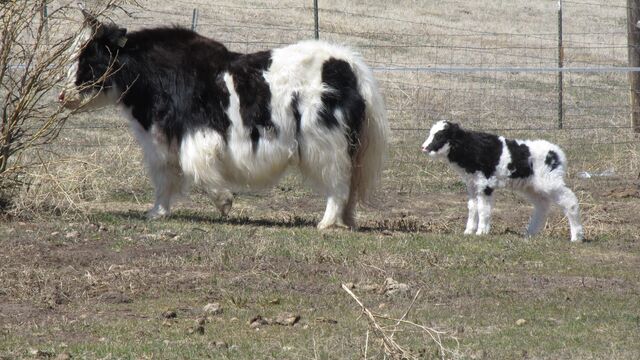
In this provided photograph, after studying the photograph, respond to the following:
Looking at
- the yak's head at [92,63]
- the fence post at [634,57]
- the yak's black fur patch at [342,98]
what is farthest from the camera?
the fence post at [634,57]

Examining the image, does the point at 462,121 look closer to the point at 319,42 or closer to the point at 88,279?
the point at 319,42

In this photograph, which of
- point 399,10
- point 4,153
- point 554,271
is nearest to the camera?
point 554,271

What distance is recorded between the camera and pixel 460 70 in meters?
18.1

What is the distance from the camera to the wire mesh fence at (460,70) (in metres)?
17.9

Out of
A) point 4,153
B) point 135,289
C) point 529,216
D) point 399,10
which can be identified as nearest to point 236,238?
point 135,289

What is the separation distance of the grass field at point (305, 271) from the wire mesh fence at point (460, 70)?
16.0 inches

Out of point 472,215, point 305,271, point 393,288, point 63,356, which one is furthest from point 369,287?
point 472,215

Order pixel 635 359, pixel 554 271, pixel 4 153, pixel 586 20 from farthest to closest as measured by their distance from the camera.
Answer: pixel 586 20, pixel 4 153, pixel 554 271, pixel 635 359

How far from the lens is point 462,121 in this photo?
21562 millimetres

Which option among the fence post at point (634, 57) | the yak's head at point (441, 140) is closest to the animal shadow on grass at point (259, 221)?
the yak's head at point (441, 140)

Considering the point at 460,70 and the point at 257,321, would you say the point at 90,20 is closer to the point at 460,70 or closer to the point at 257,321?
the point at 257,321

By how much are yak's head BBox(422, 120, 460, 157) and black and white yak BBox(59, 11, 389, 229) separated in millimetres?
495

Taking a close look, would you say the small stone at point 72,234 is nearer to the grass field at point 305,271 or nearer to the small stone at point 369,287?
the grass field at point 305,271

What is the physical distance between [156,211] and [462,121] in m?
→ 10.2
